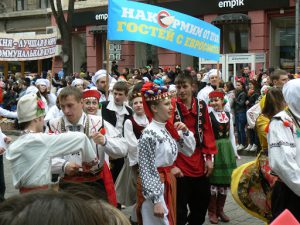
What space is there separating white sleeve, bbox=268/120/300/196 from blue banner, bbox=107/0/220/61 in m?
3.74

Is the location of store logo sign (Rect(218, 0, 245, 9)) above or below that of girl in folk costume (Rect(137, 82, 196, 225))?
above

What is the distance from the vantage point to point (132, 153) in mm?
5727

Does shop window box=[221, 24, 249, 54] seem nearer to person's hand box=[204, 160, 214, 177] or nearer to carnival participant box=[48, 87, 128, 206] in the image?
person's hand box=[204, 160, 214, 177]

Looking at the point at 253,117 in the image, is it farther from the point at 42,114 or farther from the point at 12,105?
the point at 12,105

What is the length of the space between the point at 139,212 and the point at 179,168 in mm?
927

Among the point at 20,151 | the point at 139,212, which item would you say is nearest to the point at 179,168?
the point at 139,212

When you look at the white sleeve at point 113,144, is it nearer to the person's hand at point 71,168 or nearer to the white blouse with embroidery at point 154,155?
the white blouse with embroidery at point 154,155

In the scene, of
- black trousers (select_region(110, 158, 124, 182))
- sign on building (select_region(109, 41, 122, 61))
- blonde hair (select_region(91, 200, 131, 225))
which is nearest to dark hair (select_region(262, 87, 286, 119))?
black trousers (select_region(110, 158, 124, 182))

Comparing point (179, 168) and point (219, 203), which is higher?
point (179, 168)

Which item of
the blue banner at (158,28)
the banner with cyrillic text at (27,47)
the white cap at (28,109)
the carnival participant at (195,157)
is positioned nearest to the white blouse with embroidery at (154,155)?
the carnival participant at (195,157)

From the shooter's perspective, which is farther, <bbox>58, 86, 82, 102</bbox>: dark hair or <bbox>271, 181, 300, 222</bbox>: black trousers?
<bbox>58, 86, 82, 102</bbox>: dark hair

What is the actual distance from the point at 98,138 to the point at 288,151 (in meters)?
1.52

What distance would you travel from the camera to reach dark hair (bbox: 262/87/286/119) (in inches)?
191

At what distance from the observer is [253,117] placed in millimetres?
6879
